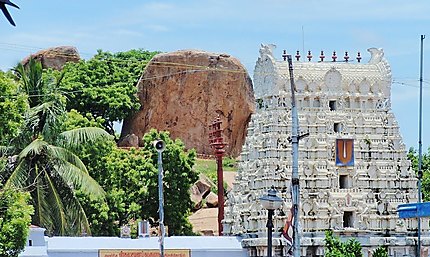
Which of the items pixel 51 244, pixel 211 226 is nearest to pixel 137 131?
pixel 211 226

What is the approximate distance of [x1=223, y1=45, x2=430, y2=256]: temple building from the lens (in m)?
38.6

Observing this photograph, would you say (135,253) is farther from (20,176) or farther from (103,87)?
(103,87)

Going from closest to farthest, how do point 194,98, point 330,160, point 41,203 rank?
1. point 41,203
2. point 330,160
3. point 194,98

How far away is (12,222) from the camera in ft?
73.9

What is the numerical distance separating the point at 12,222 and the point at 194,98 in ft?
156

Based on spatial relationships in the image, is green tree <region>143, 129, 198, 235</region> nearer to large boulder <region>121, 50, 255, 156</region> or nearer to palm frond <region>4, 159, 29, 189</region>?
palm frond <region>4, 159, 29, 189</region>

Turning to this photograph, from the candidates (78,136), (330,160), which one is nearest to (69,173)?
(78,136)

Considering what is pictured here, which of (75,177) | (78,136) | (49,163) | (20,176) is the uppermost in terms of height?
(78,136)

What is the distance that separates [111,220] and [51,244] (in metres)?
10.8

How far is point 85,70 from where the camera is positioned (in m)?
67.9

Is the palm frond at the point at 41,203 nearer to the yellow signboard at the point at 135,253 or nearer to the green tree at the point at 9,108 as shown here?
the yellow signboard at the point at 135,253

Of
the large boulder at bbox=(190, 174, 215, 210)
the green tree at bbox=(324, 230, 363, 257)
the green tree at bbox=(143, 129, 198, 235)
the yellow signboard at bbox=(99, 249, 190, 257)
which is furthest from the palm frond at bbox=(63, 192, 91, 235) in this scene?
the large boulder at bbox=(190, 174, 215, 210)

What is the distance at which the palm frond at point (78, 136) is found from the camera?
34.7 meters

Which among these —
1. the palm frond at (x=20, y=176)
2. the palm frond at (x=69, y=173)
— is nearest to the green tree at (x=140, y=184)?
the palm frond at (x=69, y=173)
